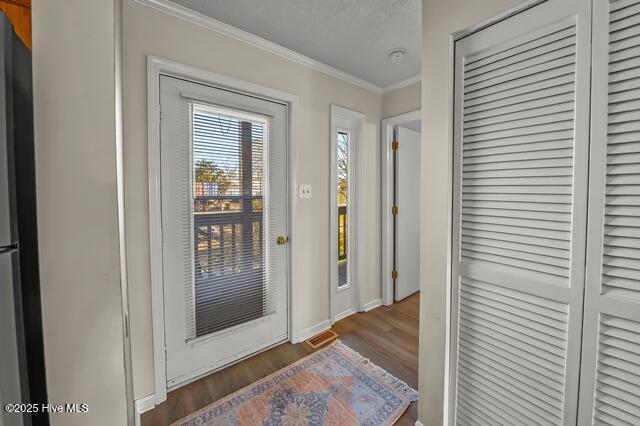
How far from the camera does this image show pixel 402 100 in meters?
2.69

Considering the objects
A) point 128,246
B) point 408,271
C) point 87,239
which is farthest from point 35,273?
point 408,271

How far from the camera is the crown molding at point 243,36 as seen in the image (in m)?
1.52

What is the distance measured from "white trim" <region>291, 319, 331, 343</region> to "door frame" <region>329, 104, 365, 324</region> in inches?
2.6

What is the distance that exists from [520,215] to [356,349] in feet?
5.65

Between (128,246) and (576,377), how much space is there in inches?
85.7

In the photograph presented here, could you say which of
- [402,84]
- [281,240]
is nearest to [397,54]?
[402,84]

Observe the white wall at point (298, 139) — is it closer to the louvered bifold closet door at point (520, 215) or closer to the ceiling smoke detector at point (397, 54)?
the ceiling smoke detector at point (397, 54)

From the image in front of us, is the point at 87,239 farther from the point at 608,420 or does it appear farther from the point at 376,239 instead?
the point at 376,239

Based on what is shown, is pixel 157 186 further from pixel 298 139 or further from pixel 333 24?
pixel 333 24

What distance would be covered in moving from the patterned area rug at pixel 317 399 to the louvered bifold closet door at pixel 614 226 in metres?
1.04

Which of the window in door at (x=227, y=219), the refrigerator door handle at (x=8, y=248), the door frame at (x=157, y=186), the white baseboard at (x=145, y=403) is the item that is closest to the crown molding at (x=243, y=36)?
the door frame at (x=157, y=186)

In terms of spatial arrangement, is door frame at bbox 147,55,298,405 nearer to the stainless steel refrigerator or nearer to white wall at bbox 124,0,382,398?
white wall at bbox 124,0,382,398

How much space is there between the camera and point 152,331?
156 cm

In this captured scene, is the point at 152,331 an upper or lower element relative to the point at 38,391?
lower
